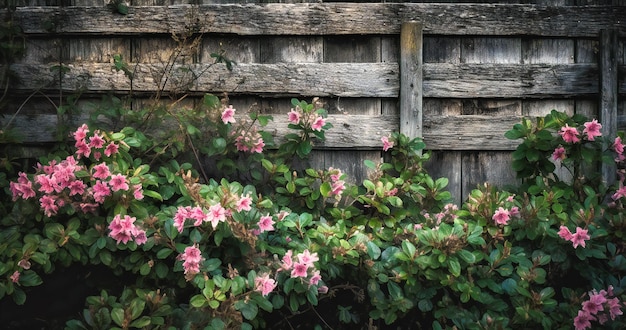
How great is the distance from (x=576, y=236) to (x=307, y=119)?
1.29 metres

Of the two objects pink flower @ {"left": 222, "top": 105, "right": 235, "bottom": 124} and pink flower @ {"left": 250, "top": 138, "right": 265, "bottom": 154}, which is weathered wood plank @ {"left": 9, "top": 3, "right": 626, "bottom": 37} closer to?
pink flower @ {"left": 222, "top": 105, "right": 235, "bottom": 124}

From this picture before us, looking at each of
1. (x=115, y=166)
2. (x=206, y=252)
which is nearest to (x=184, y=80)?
(x=115, y=166)

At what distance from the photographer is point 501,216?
2848 mm

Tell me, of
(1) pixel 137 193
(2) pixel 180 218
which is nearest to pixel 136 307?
(2) pixel 180 218

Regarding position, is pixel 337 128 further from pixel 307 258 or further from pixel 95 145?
pixel 95 145

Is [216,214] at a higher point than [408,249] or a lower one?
higher

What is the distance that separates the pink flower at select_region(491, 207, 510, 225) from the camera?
284cm

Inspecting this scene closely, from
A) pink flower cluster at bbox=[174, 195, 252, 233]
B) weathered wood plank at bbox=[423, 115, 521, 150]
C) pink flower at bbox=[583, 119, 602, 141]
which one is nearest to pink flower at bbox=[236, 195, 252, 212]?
pink flower cluster at bbox=[174, 195, 252, 233]

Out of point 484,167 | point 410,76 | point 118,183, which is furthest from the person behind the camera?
point 484,167

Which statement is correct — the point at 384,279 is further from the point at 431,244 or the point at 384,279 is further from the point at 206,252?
the point at 206,252

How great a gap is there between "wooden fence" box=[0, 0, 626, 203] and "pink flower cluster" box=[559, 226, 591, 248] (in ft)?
2.22

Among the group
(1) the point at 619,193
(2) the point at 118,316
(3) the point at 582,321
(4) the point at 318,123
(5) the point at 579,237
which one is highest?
(4) the point at 318,123

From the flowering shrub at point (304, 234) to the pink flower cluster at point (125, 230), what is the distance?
0.04ft

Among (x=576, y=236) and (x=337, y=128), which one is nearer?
(x=576, y=236)
